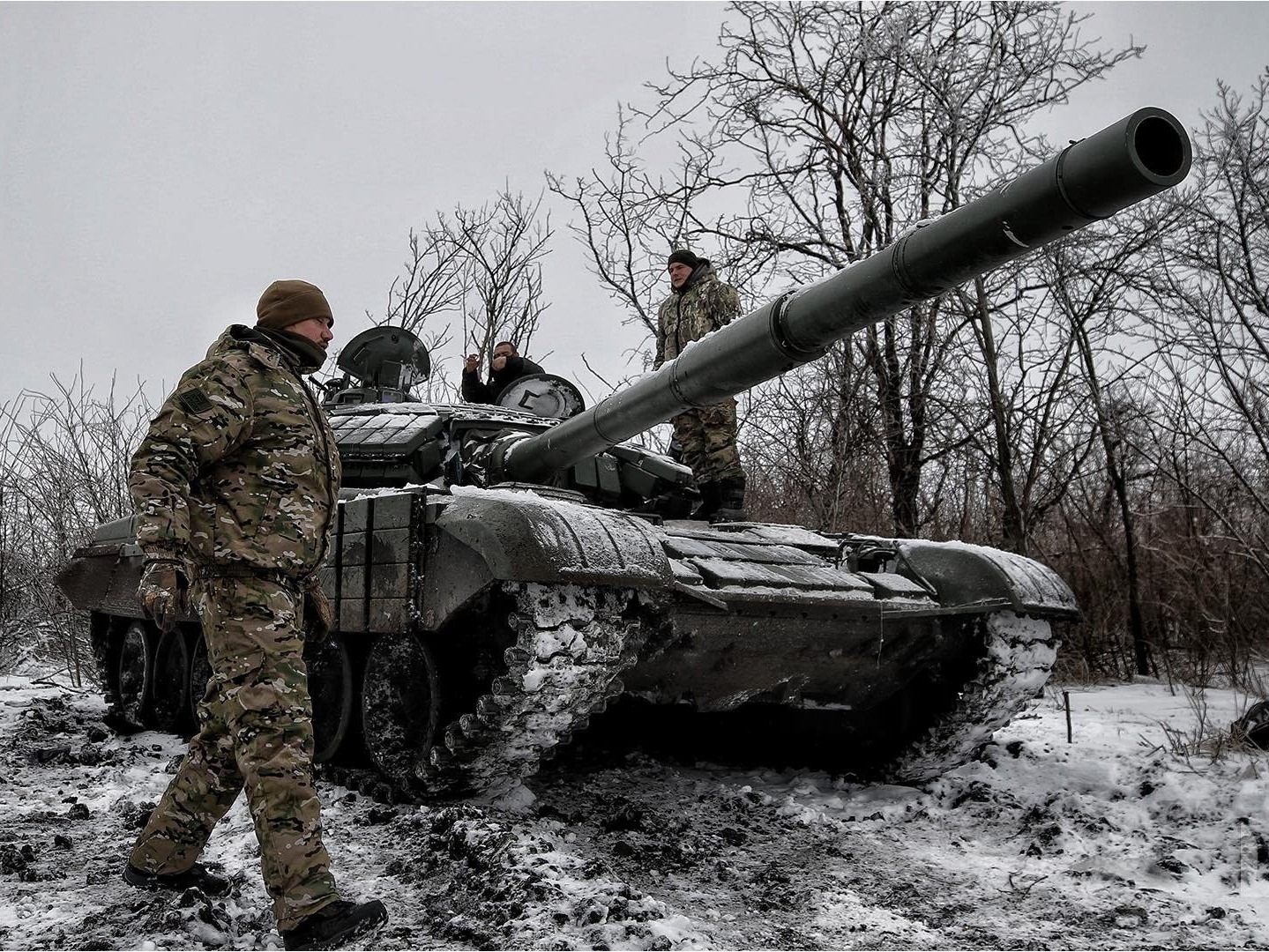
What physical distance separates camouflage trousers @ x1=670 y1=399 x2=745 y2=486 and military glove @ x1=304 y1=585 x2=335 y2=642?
297 cm

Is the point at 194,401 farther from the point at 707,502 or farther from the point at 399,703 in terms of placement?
the point at 707,502

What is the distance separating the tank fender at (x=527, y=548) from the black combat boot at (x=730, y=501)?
1623mm

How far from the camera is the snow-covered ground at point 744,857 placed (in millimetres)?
3225

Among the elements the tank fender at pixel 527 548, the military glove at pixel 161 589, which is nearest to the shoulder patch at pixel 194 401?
the military glove at pixel 161 589

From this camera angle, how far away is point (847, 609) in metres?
4.86

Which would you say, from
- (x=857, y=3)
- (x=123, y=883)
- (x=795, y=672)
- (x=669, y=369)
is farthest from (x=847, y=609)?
(x=857, y=3)

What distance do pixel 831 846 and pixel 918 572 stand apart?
1.65m

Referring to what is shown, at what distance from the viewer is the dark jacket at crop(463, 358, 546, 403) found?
768 centimetres

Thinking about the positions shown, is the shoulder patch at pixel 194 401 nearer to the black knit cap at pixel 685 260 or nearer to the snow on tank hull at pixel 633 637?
the snow on tank hull at pixel 633 637

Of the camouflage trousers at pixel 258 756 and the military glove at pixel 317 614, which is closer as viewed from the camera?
the camouflage trousers at pixel 258 756

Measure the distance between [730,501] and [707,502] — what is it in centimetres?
12

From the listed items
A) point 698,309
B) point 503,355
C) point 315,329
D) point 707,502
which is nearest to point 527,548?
point 315,329

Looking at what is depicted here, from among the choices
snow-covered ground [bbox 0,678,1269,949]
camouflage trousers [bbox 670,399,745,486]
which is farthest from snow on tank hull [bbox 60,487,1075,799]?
camouflage trousers [bbox 670,399,745,486]

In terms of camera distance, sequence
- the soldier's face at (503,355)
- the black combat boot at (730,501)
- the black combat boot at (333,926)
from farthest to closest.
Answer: the soldier's face at (503,355)
the black combat boot at (730,501)
the black combat boot at (333,926)
